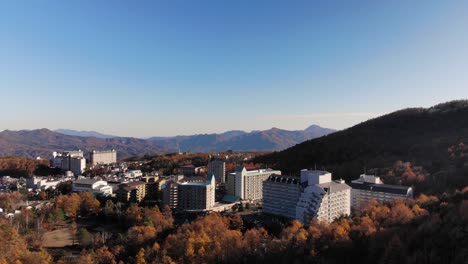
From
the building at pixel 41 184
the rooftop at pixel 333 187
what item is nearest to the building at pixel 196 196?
the rooftop at pixel 333 187

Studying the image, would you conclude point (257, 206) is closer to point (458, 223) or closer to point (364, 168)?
point (364, 168)

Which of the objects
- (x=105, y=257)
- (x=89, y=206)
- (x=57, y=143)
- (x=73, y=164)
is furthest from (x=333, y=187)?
(x=57, y=143)

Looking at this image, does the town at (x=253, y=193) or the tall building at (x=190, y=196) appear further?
the tall building at (x=190, y=196)

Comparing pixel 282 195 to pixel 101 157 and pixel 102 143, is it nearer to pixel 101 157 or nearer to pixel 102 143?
pixel 101 157

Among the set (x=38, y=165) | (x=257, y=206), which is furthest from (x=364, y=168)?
(x=38, y=165)

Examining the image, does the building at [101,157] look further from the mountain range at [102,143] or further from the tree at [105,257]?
the mountain range at [102,143]

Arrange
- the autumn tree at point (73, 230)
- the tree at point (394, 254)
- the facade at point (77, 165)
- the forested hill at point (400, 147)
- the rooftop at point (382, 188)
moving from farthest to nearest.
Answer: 1. the facade at point (77, 165)
2. the forested hill at point (400, 147)
3. the rooftop at point (382, 188)
4. the autumn tree at point (73, 230)
5. the tree at point (394, 254)

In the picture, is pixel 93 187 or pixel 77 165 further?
pixel 77 165
